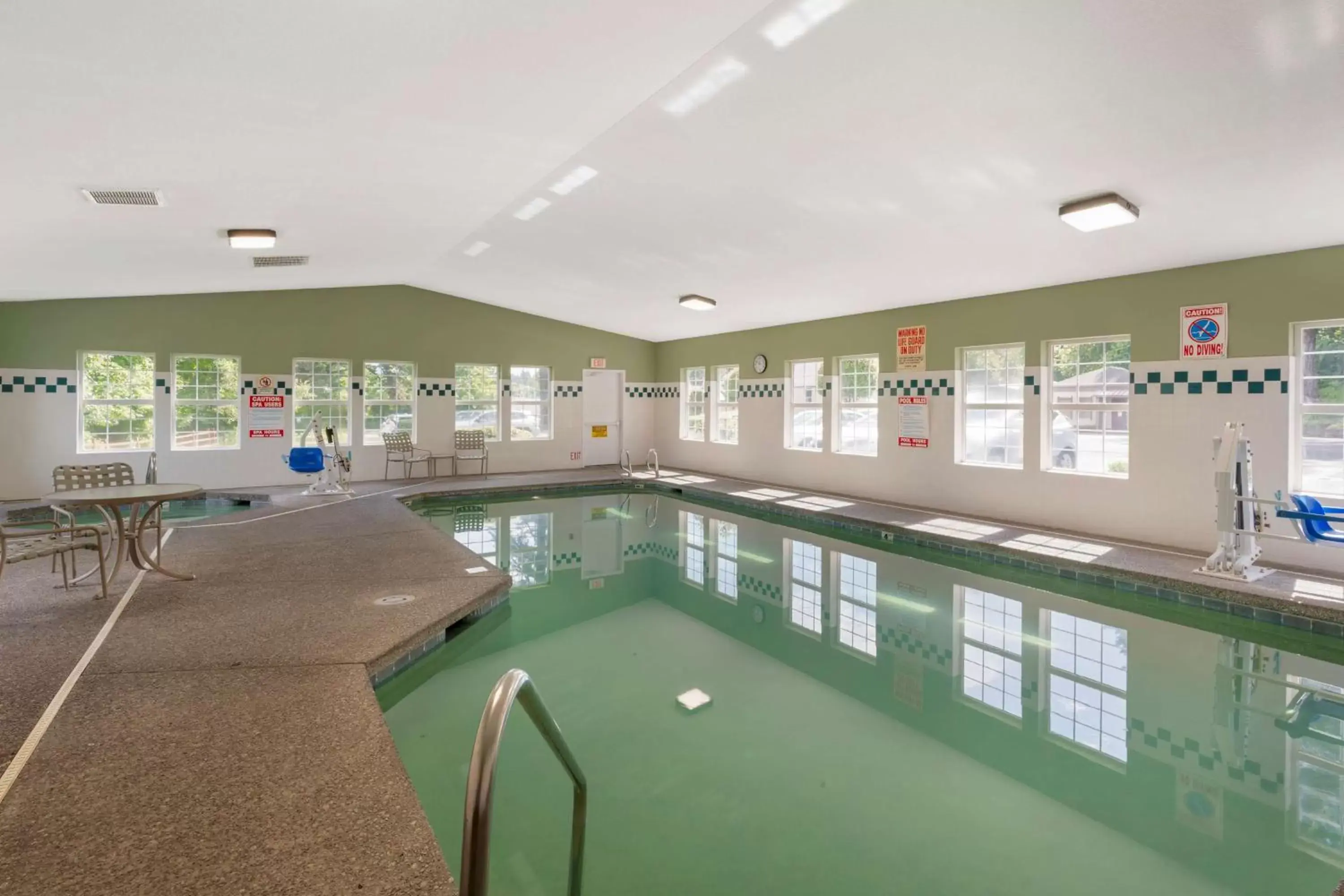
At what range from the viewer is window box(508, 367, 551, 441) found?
35.3 ft

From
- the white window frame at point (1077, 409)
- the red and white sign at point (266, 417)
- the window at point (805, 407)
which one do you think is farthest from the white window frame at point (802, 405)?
the red and white sign at point (266, 417)

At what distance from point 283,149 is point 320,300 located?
19.5 feet

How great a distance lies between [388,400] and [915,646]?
8.37m

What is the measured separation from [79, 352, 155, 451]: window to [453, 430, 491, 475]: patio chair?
147 inches

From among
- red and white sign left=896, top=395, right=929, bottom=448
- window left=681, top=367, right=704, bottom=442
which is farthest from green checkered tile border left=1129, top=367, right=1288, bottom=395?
window left=681, top=367, right=704, bottom=442

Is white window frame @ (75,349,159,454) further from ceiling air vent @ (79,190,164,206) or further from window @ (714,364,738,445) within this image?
window @ (714,364,738,445)

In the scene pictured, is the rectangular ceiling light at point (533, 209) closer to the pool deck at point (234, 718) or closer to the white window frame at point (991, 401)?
the pool deck at point (234, 718)

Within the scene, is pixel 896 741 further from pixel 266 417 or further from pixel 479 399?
pixel 266 417

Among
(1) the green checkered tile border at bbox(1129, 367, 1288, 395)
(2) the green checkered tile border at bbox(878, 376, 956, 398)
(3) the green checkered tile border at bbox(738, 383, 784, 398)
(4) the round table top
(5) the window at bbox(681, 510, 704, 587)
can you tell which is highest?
(3) the green checkered tile border at bbox(738, 383, 784, 398)

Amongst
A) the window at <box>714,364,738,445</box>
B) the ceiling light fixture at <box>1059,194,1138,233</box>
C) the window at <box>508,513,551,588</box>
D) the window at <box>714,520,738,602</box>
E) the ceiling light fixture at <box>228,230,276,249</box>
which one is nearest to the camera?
the ceiling light fixture at <box>1059,194,1138,233</box>

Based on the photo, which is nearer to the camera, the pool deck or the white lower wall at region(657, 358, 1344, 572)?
the pool deck

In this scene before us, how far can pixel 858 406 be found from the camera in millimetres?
8328

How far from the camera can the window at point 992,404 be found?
260 inches

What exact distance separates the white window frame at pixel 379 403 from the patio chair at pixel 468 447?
634mm
